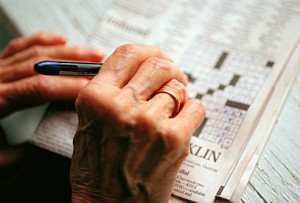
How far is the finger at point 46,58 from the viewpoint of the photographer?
0.82 metres

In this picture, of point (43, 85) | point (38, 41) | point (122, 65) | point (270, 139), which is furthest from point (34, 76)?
point (270, 139)

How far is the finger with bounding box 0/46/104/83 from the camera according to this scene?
0.82 m

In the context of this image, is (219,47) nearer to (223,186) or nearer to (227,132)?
(227,132)

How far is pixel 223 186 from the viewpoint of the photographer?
1.96 ft

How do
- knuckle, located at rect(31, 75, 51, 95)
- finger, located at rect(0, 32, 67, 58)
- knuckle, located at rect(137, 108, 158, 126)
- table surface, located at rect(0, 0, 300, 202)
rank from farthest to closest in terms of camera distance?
1. finger, located at rect(0, 32, 67, 58)
2. knuckle, located at rect(31, 75, 51, 95)
3. table surface, located at rect(0, 0, 300, 202)
4. knuckle, located at rect(137, 108, 158, 126)

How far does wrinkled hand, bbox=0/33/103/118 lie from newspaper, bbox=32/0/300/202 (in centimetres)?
6

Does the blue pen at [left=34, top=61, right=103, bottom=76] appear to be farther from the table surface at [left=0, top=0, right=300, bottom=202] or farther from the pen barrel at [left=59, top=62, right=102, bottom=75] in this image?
the table surface at [left=0, top=0, right=300, bottom=202]

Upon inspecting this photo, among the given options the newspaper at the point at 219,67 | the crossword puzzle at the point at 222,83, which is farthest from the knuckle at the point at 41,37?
the crossword puzzle at the point at 222,83

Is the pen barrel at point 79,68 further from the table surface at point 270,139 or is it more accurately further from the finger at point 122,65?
the table surface at point 270,139

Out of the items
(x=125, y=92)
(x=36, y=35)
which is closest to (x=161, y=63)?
(x=125, y=92)

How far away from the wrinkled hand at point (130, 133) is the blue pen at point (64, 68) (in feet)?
0.31

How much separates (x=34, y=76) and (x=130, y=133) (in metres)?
0.40

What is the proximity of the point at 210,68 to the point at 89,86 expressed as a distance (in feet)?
1.21

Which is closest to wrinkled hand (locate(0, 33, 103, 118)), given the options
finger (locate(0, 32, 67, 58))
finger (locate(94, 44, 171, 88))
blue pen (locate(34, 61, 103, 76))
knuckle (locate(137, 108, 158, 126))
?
finger (locate(0, 32, 67, 58))
